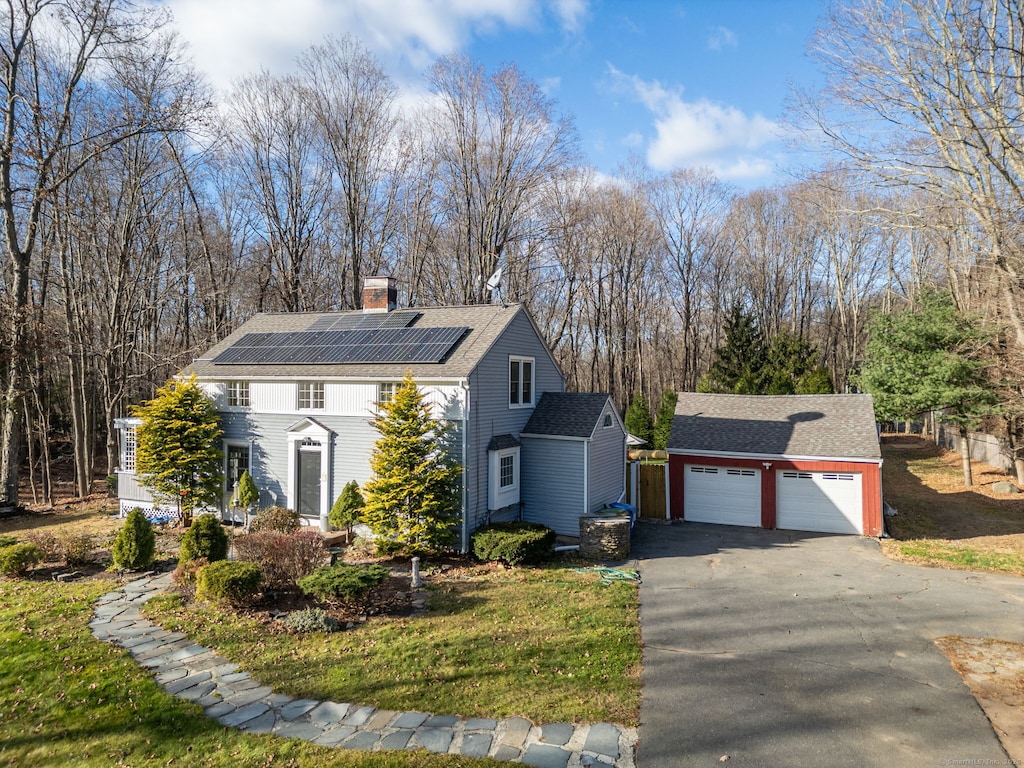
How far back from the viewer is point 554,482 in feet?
53.9

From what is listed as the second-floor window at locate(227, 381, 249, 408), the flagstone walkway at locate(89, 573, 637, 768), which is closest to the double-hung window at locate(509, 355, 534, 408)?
the second-floor window at locate(227, 381, 249, 408)

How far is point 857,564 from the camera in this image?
13898 millimetres

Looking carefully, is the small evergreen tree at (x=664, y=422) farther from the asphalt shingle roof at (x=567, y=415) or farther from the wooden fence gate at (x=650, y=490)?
the asphalt shingle roof at (x=567, y=415)

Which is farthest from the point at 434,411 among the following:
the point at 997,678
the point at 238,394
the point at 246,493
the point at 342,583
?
the point at 997,678

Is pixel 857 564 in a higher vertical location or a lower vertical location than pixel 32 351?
lower

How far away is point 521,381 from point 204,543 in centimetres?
920

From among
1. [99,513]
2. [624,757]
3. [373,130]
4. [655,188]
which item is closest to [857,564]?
[624,757]

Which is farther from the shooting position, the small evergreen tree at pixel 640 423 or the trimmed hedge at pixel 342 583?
the small evergreen tree at pixel 640 423

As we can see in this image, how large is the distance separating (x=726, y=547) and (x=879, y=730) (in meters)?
9.00

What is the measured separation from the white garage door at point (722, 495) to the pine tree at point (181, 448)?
14.7 meters

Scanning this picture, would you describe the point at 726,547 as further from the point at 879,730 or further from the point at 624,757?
the point at 624,757

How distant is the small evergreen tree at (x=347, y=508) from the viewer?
14773mm

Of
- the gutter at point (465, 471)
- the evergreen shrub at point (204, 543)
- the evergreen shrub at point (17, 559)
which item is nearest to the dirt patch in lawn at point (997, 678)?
the gutter at point (465, 471)

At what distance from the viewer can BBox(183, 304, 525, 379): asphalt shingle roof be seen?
599 inches
